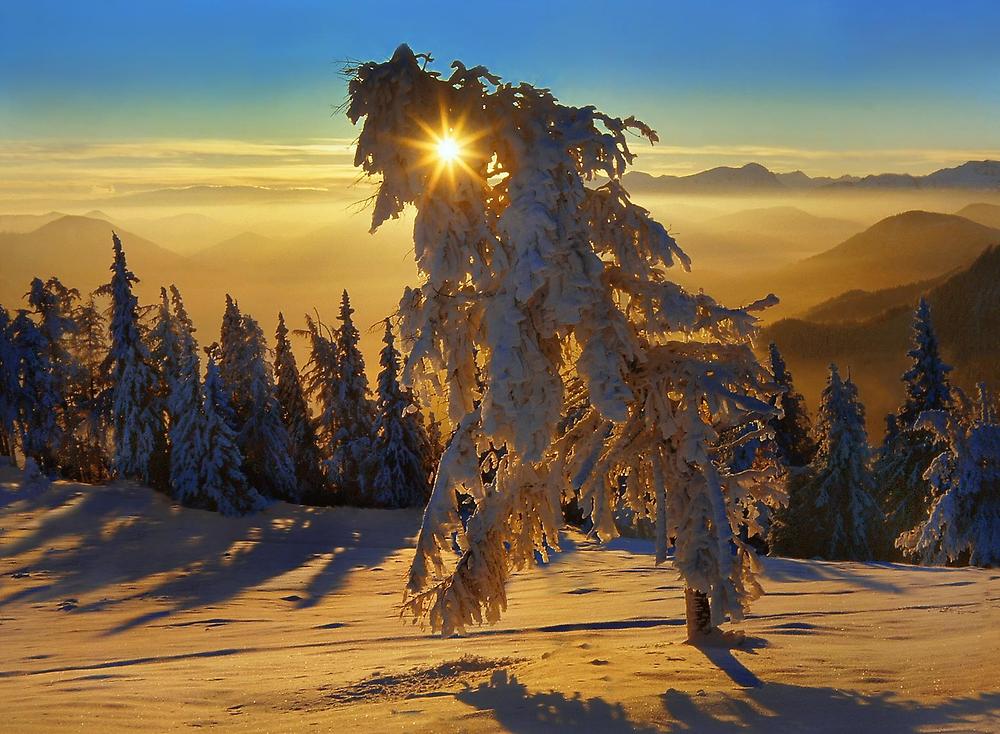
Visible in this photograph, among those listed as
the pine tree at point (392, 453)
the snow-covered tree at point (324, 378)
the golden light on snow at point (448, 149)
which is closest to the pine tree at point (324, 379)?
the snow-covered tree at point (324, 378)

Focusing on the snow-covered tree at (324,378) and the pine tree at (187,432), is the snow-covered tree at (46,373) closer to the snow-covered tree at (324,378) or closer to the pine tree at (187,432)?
the pine tree at (187,432)

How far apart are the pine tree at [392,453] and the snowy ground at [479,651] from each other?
15.0 metres

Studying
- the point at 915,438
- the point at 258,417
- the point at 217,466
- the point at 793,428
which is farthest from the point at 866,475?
the point at 217,466

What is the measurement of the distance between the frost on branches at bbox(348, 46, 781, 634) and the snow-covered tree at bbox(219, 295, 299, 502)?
2863 cm

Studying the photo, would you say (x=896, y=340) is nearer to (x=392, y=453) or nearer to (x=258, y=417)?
(x=392, y=453)

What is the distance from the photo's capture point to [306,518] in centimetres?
3234

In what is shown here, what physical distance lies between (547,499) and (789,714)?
159 inches

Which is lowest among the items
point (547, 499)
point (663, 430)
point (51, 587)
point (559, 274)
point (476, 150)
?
point (51, 587)

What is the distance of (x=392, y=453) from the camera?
39.3 meters

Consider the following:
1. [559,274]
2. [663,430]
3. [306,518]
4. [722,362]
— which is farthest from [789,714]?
[306,518]

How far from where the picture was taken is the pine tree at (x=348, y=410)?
133 feet

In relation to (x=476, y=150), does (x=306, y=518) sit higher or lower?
lower

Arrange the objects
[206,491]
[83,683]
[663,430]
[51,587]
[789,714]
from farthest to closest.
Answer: [206,491], [51,587], [83,683], [663,430], [789,714]

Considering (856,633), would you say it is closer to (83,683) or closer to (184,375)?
(83,683)
